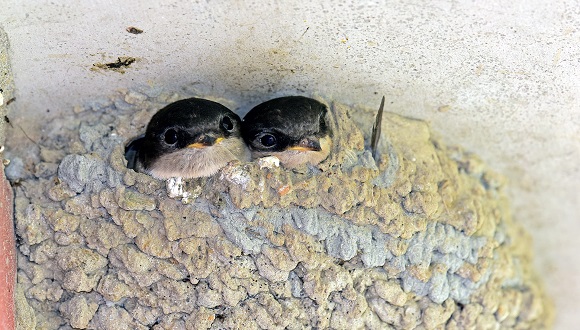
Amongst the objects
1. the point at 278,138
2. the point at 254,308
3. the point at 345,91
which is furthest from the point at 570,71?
the point at 254,308

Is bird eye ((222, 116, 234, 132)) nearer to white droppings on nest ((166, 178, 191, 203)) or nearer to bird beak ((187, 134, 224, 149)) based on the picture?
bird beak ((187, 134, 224, 149))

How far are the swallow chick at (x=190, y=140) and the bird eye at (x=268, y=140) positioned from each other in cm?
13

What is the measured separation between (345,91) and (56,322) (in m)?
1.64

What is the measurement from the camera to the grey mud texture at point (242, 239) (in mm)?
3213

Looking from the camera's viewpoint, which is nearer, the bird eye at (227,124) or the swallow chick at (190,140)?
the swallow chick at (190,140)

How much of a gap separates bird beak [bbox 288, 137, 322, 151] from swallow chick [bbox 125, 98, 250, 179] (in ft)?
1.08

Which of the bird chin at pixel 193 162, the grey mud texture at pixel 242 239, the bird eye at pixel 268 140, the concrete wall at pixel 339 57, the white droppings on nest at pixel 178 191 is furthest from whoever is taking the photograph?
the bird eye at pixel 268 140

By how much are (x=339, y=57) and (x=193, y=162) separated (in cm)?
81

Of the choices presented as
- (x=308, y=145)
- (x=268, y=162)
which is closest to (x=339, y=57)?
(x=308, y=145)

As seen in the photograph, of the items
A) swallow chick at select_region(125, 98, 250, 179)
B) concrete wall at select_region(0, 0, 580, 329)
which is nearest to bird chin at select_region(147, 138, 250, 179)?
swallow chick at select_region(125, 98, 250, 179)

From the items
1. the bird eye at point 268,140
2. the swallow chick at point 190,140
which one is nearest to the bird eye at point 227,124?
the swallow chick at point 190,140

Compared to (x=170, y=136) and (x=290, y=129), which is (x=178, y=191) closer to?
(x=170, y=136)

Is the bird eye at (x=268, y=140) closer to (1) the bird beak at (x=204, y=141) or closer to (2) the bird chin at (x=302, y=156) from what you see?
(2) the bird chin at (x=302, y=156)

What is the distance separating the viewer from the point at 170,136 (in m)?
3.49
